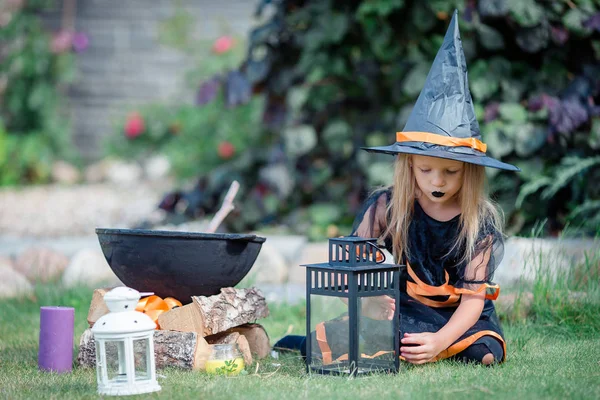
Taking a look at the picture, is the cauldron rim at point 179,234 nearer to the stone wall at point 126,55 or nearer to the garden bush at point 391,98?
the garden bush at point 391,98

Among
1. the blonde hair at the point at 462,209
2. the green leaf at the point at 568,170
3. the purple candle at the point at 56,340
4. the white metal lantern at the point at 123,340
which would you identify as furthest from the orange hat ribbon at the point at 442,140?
the green leaf at the point at 568,170

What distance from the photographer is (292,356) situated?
3172 millimetres

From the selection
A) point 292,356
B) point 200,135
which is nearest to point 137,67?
point 200,135

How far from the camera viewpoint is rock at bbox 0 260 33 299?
14.4 feet

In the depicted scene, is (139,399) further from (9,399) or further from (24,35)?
(24,35)

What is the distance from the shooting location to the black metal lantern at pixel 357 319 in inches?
104

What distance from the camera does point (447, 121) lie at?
2.80 metres

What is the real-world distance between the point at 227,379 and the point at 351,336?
44 cm

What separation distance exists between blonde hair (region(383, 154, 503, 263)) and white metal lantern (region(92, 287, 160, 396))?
1.07 metres

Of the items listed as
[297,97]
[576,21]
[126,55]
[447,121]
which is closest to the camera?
[447,121]

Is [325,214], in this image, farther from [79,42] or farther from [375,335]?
[79,42]

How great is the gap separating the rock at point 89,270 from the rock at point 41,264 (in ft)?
0.31

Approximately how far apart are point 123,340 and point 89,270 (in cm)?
261

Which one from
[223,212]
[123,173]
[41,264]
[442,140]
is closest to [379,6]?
[223,212]
